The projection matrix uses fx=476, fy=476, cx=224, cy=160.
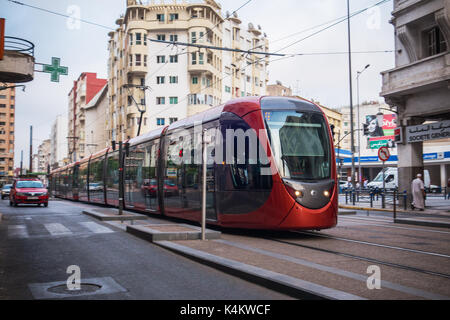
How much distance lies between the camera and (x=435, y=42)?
20.2 metres

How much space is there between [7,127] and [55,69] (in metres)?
119

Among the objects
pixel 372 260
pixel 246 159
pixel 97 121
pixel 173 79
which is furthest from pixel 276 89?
pixel 372 260

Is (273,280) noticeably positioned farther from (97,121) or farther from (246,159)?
(97,121)

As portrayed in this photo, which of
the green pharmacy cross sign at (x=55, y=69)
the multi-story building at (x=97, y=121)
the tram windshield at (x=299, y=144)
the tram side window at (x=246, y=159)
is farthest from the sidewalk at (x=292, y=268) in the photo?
the multi-story building at (x=97, y=121)

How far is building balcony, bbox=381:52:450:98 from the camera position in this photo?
1856cm

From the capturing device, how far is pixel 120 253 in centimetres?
866

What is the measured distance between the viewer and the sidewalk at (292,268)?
208 inches

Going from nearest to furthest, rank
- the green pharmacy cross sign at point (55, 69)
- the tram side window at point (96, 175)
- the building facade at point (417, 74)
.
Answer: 1. the green pharmacy cross sign at point (55, 69)
2. the building facade at point (417, 74)
3. the tram side window at point (96, 175)

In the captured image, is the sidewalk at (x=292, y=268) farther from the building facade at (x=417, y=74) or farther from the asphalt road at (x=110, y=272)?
the building facade at (x=417, y=74)

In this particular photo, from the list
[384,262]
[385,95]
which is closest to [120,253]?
[384,262]

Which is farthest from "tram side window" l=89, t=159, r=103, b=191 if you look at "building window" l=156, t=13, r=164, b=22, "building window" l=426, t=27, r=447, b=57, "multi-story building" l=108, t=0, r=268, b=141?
"building window" l=156, t=13, r=164, b=22

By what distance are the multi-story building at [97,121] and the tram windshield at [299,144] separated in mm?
75007
